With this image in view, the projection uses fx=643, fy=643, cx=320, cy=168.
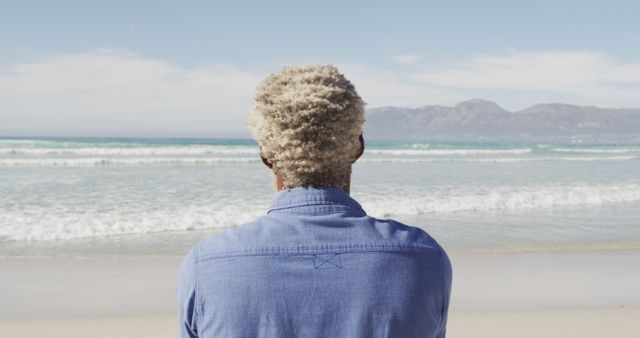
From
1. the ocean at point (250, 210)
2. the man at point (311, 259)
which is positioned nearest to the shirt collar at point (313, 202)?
the man at point (311, 259)

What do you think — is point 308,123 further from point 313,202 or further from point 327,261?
point 327,261

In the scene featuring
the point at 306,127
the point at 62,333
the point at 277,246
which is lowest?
the point at 62,333

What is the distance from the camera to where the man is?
1301 mm

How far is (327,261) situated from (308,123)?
305mm

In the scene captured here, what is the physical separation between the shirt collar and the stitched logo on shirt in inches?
4.7

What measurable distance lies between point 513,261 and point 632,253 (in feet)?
6.03

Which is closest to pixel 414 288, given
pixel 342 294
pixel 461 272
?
pixel 342 294

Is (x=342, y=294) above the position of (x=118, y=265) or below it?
above

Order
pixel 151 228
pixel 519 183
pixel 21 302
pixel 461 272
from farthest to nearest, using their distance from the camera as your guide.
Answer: pixel 519 183
pixel 151 228
pixel 461 272
pixel 21 302

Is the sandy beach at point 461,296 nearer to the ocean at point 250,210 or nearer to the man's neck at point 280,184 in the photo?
the ocean at point 250,210

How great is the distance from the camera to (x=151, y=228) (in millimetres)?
9320

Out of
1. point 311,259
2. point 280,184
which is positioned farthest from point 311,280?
point 280,184

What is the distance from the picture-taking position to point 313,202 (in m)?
1.40

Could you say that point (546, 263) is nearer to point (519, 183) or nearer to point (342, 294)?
point (342, 294)
